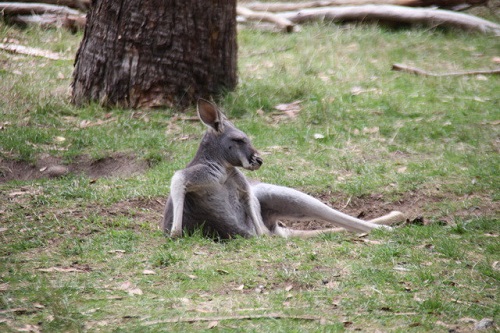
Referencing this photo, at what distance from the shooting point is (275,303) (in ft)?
14.8

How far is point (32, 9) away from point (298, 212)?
8344 mm

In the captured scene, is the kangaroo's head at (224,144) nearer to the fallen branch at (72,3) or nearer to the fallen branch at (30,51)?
the fallen branch at (30,51)

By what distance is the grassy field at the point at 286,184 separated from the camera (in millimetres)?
4457

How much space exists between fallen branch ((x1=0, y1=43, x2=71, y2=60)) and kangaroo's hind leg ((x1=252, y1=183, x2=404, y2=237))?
6128 mm

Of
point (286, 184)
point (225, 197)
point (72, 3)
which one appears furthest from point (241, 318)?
point (72, 3)

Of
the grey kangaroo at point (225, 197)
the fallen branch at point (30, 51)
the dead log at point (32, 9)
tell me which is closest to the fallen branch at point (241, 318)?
the grey kangaroo at point (225, 197)

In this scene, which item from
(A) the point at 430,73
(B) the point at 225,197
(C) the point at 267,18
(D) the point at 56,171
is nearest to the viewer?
(B) the point at 225,197

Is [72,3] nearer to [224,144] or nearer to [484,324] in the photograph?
[224,144]

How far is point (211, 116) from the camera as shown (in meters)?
6.15

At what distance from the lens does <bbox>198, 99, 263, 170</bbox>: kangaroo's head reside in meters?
6.00

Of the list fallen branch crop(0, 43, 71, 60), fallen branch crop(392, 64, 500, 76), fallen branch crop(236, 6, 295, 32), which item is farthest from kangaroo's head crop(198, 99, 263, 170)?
fallen branch crop(236, 6, 295, 32)

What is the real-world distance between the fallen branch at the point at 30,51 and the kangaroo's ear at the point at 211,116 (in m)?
5.97

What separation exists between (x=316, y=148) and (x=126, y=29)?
109 inches

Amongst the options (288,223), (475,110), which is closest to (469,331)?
(288,223)
